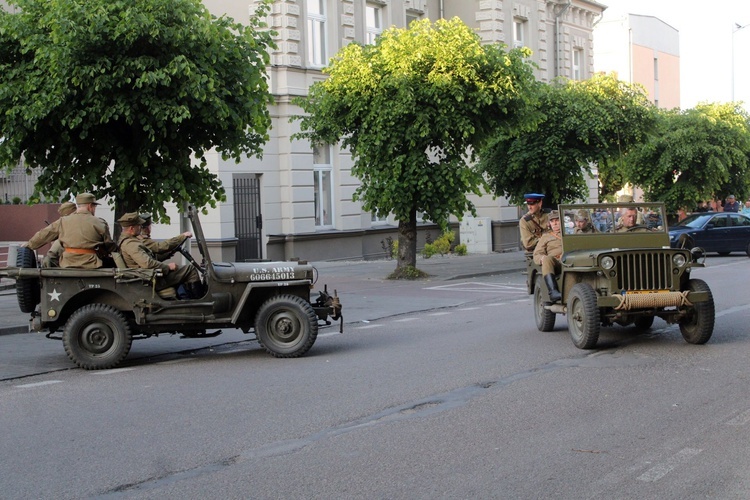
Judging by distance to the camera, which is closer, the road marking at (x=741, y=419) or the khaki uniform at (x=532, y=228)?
the road marking at (x=741, y=419)

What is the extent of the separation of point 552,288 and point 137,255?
483 centimetres

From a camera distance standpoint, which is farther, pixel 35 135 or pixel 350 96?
pixel 350 96

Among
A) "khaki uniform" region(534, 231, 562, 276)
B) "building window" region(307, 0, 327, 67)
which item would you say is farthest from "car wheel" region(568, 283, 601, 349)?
"building window" region(307, 0, 327, 67)

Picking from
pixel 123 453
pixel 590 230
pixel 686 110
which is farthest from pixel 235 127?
pixel 686 110

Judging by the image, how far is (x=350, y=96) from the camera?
20609 mm

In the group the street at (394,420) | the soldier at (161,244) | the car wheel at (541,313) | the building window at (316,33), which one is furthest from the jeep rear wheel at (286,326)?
the building window at (316,33)

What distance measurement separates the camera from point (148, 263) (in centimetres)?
1041

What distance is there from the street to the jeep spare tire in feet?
2.38

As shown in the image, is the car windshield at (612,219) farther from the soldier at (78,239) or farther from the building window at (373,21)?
the building window at (373,21)

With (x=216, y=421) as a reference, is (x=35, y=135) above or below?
above

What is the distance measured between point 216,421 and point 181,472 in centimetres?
144

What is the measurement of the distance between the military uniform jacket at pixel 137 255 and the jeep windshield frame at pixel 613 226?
478 cm

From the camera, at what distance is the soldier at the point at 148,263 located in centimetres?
1045

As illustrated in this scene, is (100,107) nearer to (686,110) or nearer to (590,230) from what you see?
(590,230)
